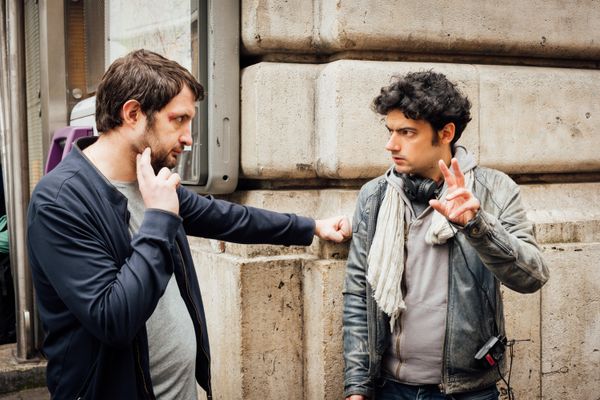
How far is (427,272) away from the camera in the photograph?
277 cm

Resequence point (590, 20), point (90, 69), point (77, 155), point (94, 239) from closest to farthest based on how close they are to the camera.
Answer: point (94, 239) < point (77, 155) < point (590, 20) < point (90, 69)

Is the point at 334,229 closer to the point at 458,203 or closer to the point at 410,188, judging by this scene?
the point at 410,188

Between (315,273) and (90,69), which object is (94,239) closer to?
(315,273)

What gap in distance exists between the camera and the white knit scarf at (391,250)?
9.01ft

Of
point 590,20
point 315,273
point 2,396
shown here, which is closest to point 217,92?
point 315,273

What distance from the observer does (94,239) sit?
2252mm

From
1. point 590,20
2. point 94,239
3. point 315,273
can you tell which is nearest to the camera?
point 94,239

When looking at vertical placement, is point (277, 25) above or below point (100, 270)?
above

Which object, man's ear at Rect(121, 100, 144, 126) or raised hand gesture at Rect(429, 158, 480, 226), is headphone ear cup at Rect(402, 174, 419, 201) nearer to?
raised hand gesture at Rect(429, 158, 480, 226)

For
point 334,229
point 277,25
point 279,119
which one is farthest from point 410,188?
point 277,25

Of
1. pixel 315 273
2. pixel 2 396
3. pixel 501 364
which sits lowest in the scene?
pixel 2 396

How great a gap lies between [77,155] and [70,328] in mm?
540

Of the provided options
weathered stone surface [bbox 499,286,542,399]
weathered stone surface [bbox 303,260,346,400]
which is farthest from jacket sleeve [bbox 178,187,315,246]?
weathered stone surface [bbox 499,286,542,399]

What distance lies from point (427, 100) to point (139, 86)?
3.31ft
